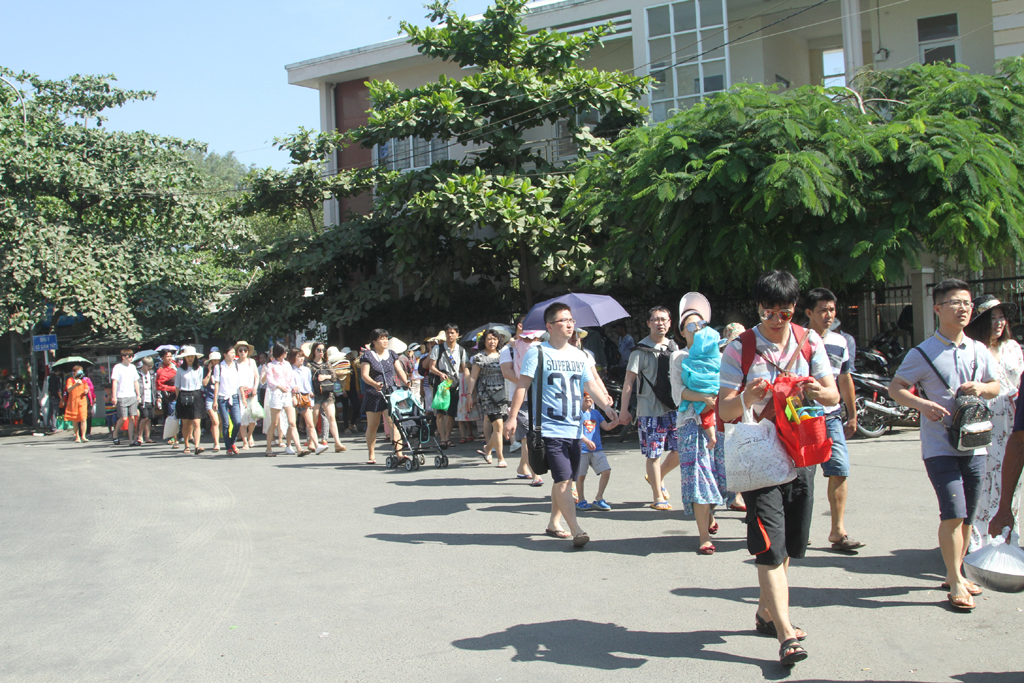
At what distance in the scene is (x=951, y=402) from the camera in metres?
4.83

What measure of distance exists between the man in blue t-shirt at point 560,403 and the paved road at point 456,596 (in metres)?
0.43

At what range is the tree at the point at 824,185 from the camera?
36.7 ft

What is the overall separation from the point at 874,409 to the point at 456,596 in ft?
29.0

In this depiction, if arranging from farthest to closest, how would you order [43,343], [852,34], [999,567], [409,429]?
[43,343], [852,34], [409,429], [999,567]

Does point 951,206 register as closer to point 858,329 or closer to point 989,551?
point 858,329

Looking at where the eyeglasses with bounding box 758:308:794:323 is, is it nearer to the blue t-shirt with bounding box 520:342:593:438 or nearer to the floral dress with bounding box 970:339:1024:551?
the floral dress with bounding box 970:339:1024:551

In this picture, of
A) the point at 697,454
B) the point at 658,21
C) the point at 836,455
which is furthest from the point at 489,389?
the point at 658,21

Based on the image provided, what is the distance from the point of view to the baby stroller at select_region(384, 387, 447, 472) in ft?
37.0

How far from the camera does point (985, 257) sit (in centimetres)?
1193

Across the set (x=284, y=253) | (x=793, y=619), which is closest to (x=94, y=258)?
(x=284, y=253)

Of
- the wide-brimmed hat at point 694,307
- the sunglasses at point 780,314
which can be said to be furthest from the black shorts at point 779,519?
the wide-brimmed hat at point 694,307

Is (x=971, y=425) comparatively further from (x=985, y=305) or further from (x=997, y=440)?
(x=985, y=305)

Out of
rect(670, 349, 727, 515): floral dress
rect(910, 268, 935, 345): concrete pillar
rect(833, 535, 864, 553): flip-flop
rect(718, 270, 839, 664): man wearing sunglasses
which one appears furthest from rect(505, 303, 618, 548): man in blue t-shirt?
rect(910, 268, 935, 345): concrete pillar

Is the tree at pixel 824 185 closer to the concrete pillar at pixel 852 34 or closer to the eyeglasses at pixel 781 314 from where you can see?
the concrete pillar at pixel 852 34
